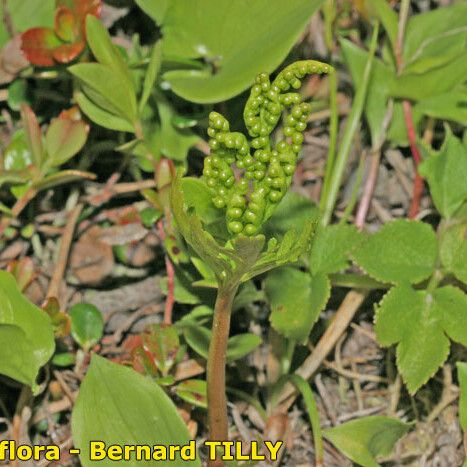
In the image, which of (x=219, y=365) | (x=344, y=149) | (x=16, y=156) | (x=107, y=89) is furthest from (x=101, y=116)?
(x=219, y=365)

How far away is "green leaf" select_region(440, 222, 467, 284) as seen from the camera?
1.29 metres

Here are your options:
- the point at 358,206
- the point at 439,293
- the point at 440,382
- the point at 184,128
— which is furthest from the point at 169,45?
the point at 440,382

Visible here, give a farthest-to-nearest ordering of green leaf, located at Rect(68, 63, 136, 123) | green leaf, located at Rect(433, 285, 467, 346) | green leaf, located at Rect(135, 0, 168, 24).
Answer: green leaf, located at Rect(135, 0, 168, 24)
green leaf, located at Rect(68, 63, 136, 123)
green leaf, located at Rect(433, 285, 467, 346)

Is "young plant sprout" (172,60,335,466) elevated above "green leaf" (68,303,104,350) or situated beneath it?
elevated above

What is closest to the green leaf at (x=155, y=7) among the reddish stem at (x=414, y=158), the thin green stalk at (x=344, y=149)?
the thin green stalk at (x=344, y=149)

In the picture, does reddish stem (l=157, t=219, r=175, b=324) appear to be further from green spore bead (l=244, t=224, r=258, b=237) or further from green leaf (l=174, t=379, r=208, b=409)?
green spore bead (l=244, t=224, r=258, b=237)

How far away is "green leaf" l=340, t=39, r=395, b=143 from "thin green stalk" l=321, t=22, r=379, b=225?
2 centimetres

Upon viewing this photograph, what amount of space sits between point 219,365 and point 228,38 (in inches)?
23.5

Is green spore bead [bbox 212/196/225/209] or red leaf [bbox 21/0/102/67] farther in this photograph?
red leaf [bbox 21/0/102/67]

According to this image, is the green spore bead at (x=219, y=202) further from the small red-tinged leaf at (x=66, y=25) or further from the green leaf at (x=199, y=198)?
the small red-tinged leaf at (x=66, y=25)

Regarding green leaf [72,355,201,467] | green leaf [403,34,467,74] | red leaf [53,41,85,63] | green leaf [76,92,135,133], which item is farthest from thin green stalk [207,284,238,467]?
green leaf [403,34,467,74]

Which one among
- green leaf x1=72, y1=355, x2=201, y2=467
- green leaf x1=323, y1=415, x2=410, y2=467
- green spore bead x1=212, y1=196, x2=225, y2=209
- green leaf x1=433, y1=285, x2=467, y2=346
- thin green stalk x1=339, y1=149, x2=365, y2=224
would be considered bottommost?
green leaf x1=323, y1=415, x2=410, y2=467

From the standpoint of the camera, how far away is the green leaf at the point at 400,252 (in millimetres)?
1303

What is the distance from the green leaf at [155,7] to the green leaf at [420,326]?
612 millimetres
